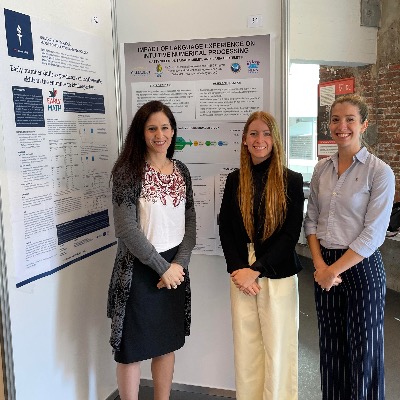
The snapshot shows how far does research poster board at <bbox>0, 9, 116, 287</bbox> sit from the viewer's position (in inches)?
67.1

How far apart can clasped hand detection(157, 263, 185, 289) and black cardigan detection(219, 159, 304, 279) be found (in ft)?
0.77

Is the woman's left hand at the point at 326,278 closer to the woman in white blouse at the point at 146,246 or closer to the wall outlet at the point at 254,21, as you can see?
the woman in white blouse at the point at 146,246

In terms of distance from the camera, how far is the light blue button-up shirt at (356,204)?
72.4 inches

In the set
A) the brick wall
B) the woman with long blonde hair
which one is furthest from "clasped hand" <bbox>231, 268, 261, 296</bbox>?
the brick wall

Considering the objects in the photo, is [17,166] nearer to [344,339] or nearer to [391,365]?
[344,339]

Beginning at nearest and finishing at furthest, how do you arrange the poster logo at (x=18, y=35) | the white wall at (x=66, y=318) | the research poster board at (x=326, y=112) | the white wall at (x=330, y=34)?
1. the poster logo at (x=18, y=35)
2. the white wall at (x=66, y=318)
3. the white wall at (x=330, y=34)
4. the research poster board at (x=326, y=112)

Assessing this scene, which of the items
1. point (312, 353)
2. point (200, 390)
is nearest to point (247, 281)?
point (200, 390)

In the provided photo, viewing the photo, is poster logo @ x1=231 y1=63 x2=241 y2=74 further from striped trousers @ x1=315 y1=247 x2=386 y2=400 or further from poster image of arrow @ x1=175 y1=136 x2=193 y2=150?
striped trousers @ x1=315 y1=247 x2=386 y2=400

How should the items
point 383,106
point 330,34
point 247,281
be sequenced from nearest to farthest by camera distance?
point 247,281 < point 330,34 < point 383,106

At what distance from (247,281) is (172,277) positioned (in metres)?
0.33

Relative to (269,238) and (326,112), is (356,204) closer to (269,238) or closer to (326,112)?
(269,238)

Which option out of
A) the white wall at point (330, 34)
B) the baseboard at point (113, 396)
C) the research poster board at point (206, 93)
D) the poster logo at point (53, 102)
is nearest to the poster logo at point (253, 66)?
the research poster board at point (206, 93)

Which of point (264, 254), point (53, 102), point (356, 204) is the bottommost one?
point (264, 254)

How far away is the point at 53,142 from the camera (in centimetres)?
193
